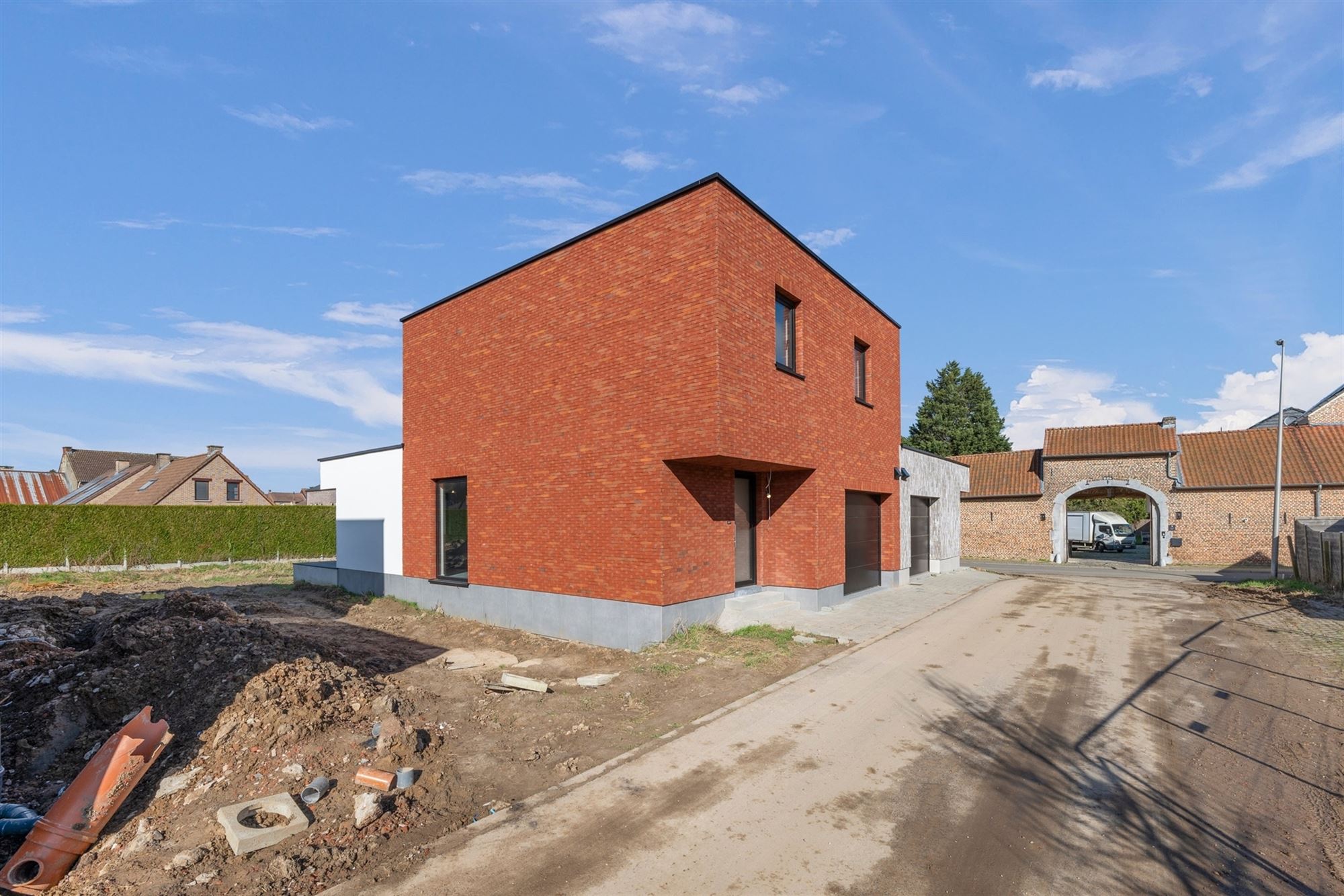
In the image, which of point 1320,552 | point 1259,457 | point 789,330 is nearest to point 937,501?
point 1320,552

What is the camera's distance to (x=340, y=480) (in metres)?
18.3

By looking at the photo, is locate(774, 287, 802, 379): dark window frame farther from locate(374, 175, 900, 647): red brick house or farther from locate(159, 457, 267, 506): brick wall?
locate(159, 457, 267, 506): brick wall

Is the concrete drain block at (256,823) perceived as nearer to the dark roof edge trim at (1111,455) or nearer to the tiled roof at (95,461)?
the dark roof edge trim at (1111,455)

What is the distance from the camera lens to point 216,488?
124ft

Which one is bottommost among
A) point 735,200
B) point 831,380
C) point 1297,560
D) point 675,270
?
point 1297,560

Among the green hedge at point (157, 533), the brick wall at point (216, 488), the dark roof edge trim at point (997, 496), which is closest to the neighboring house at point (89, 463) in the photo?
the brick wall at point (216, 488)

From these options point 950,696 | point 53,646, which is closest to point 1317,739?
point 950,696

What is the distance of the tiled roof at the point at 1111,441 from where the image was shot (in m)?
25.6

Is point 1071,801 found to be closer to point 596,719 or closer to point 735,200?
point 596,719

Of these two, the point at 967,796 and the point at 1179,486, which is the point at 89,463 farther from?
the point at 1179,486

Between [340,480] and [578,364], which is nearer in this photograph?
[578,364]

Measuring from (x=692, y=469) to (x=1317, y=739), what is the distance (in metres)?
8.02

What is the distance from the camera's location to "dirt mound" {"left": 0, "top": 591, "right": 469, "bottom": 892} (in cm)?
444

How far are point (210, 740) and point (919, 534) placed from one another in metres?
18.0
